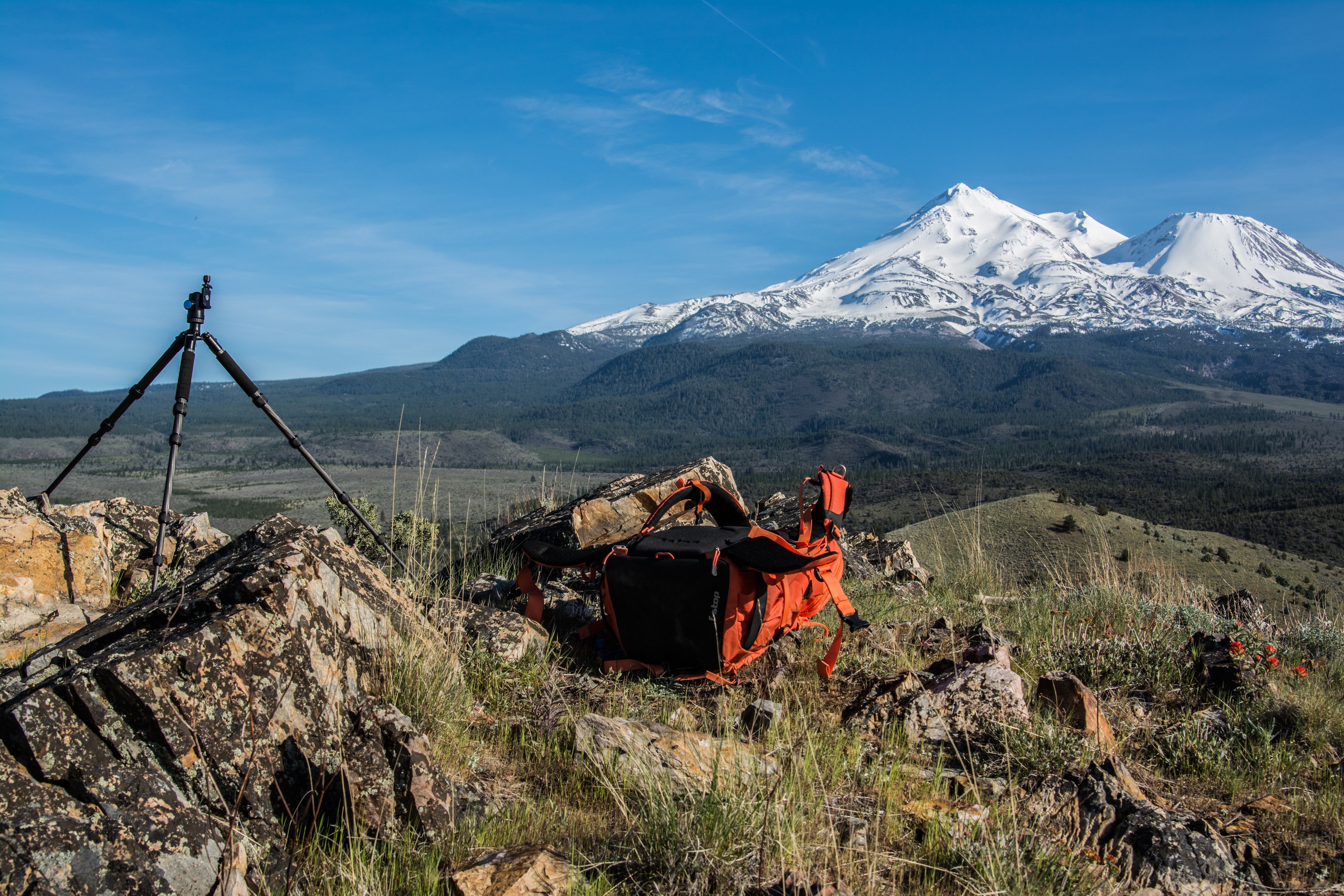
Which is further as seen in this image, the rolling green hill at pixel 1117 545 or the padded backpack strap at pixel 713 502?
the rolling green hill at pixel 1117 545

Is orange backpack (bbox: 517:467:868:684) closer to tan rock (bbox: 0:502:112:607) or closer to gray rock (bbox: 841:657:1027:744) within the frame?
gray rock (bbox: 841:657:1027:744)

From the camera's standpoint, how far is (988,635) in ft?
15.4

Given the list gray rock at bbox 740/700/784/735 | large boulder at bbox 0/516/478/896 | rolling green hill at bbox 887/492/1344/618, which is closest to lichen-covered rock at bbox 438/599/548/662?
large boulder at bbox 0/516/478/896

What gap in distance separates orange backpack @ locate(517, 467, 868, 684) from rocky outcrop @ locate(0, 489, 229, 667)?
2493mm

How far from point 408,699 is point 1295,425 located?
23153cm

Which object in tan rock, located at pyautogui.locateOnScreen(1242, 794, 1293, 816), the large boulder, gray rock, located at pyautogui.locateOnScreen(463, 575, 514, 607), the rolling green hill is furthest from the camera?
the rolling green hill

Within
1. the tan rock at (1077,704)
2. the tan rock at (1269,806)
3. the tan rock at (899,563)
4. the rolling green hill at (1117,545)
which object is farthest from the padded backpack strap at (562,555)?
the rolling green hill at (1117,545)

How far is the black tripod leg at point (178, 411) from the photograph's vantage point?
4.12m

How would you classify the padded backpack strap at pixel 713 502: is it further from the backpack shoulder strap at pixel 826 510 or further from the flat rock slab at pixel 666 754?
the flat rock slab at pixel 666 754

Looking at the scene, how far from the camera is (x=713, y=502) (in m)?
5.37

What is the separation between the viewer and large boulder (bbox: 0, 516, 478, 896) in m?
1.95

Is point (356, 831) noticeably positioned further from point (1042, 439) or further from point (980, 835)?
point (1042, 439)

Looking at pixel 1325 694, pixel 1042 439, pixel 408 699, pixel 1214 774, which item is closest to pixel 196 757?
pixel 408 699

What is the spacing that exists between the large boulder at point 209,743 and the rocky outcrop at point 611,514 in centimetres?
288
